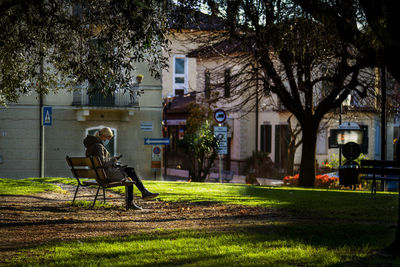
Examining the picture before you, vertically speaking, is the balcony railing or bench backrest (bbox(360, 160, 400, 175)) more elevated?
the balcony railing

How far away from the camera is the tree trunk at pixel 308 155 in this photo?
859 inches

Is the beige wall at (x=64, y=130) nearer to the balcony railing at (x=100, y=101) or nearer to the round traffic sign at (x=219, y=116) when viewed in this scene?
the balcony railing at (x=100, y=101)

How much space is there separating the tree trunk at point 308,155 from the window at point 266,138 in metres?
21.5

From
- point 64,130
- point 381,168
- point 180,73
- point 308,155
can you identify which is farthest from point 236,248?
point 180,73

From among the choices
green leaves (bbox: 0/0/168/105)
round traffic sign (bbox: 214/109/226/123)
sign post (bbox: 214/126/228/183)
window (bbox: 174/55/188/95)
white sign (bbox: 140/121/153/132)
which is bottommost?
sign post (bbox: 214/126/228/183)

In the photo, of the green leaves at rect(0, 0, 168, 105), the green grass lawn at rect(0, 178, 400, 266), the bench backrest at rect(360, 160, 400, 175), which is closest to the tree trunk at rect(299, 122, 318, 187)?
the bench backrest at rect(360, 160, 400, 175)

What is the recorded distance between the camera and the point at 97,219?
9.36 meters

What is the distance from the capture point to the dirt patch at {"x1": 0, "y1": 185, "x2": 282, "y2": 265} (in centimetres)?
775

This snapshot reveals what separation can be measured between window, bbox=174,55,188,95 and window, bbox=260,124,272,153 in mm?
13603

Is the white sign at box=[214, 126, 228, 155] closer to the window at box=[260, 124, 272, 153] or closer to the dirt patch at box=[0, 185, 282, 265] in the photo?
the dirt patch at box=[0, 185, 282, 265]

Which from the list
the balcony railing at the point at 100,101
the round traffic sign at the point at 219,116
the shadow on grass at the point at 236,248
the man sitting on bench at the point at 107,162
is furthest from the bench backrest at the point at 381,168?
the balcony railing at the point at 100,101

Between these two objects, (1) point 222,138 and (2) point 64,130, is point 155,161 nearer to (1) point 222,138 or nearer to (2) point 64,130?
(2) point 64,130

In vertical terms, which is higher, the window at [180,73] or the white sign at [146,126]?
the window at [180,73]

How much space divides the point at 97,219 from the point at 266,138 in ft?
117
